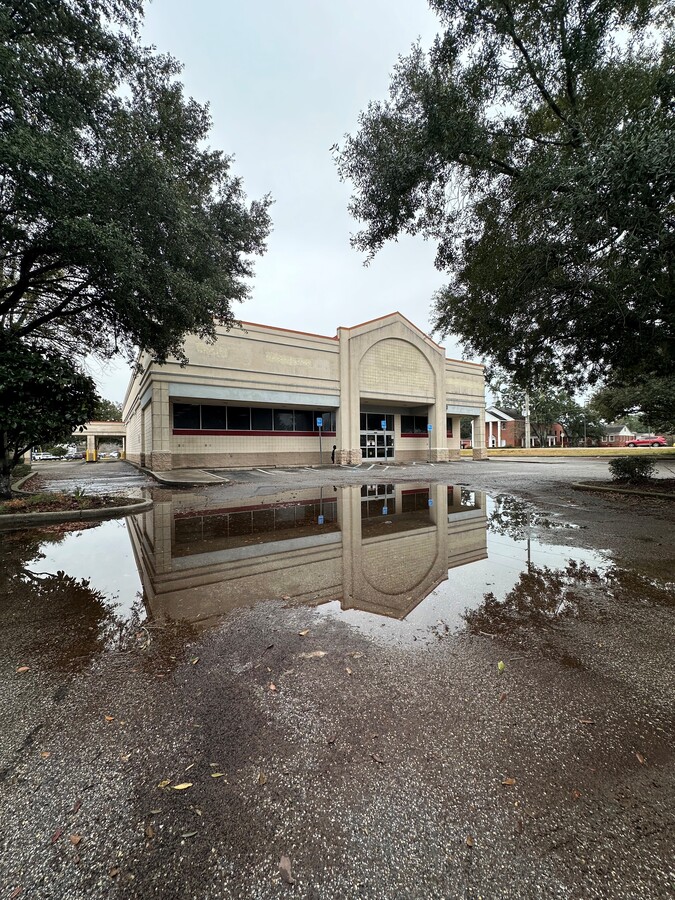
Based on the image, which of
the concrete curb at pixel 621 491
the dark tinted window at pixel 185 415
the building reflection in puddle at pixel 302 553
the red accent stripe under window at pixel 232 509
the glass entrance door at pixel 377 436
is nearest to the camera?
the building reflection in puddle at pixel 302 553

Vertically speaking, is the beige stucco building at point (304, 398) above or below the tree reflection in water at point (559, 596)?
above

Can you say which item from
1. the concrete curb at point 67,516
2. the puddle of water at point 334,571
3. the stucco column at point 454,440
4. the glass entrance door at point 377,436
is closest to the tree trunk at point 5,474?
the concrete curb at point 67,516

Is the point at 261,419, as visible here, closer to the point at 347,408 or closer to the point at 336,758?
the point at 347,408

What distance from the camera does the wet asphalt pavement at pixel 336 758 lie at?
1.43 metres

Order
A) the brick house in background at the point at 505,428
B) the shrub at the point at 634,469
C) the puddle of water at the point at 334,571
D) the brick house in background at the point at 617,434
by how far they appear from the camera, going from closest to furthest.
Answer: the puddle of water at the point at 334,571 → the shrub at the point at 634,469 → the brick house in background at the point at 505,428 → the brick house in background at the point at 617,434

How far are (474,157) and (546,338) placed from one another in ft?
19.0

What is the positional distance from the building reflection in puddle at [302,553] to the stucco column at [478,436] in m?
27.9

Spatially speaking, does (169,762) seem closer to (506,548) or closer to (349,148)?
(506,548)

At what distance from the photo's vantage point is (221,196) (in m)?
12.5

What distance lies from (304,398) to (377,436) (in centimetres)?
831

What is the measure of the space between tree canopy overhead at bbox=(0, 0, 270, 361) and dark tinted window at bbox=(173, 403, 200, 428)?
1151cm

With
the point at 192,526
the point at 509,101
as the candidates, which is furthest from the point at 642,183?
the point at 192,526

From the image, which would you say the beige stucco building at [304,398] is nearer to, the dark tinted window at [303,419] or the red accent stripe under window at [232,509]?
the dark tinted window at [303,419]

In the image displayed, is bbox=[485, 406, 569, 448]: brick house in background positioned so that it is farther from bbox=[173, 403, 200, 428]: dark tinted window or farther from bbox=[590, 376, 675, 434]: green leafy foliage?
bbox=[173, 403, 200, 428]: dark tinted window
